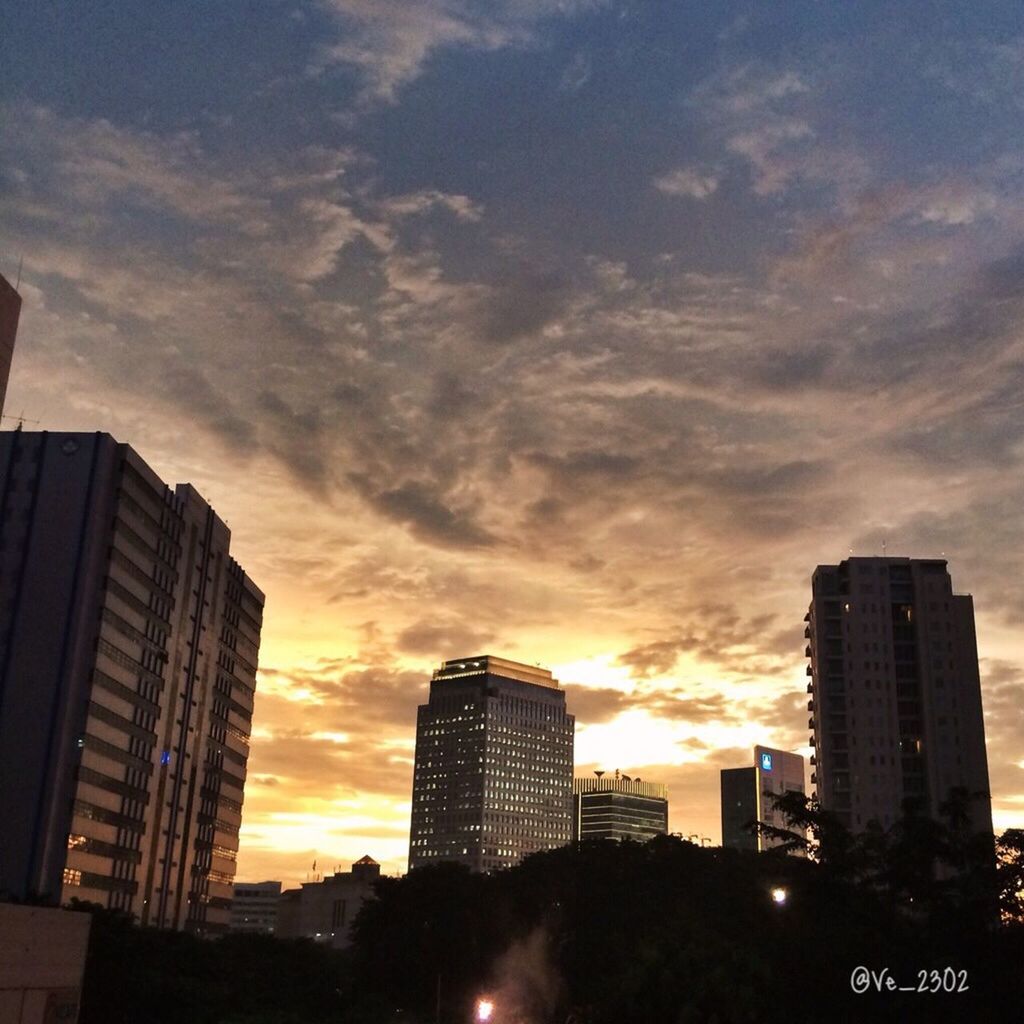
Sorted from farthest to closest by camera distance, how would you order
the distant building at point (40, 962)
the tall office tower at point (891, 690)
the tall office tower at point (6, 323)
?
the tall office tower at point (891, 690), the tall office tower at point (6, 323), the distant building at point (40, 962)

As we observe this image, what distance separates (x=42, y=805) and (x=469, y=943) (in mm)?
44222

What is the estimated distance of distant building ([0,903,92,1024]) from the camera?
4534 cm

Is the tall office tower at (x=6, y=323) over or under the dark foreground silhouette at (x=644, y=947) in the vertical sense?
over

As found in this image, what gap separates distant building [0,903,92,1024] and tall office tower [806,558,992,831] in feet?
388

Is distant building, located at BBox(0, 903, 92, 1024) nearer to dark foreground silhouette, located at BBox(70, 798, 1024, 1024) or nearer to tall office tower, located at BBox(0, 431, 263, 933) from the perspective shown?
dark foreground silhouette, located at BBox(70, 798, 1024, 1024)

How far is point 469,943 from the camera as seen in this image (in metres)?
105

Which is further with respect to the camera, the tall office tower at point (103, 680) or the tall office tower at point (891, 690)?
the tall office tower at point (891, 690)

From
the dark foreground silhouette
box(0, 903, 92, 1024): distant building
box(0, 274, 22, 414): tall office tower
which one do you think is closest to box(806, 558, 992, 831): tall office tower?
the dark foreground silhouette

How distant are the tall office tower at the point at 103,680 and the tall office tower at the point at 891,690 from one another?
278 ft

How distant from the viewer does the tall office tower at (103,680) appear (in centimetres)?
11244

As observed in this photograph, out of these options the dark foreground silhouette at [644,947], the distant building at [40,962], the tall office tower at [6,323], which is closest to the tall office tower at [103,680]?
the dark foreground silhouette at [644,947]

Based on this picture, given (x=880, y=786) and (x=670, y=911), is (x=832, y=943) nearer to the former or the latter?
(x=670, y=911)

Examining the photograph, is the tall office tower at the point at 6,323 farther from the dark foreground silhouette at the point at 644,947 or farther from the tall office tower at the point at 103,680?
the tall office tower at the point at 103,680

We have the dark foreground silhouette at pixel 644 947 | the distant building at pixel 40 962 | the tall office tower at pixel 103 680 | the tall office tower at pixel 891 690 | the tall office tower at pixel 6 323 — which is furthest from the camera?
the tall office tower at pixel 891 690
